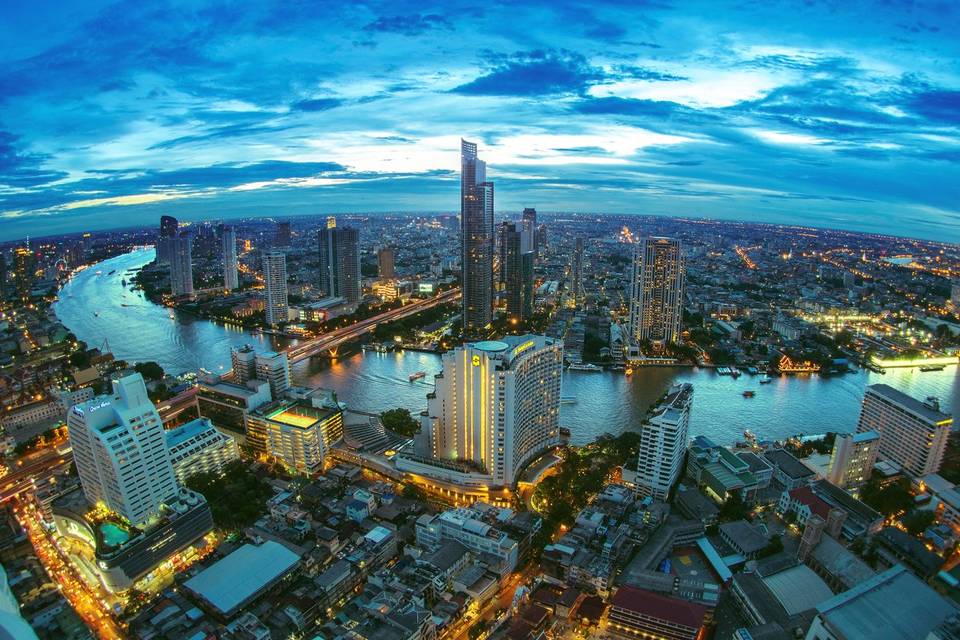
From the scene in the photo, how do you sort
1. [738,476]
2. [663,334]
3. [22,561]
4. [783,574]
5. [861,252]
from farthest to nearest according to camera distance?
1. [861,252]
2. [663,334]
3. [738,476]
4. [22,561]
5. [783,574]

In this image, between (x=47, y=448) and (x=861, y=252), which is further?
(x=861, y=252)

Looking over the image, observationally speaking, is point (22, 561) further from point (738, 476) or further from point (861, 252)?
point (861, 252)

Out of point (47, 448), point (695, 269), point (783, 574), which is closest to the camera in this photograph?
point (783, 574)

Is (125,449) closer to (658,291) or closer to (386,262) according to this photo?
(658,291)

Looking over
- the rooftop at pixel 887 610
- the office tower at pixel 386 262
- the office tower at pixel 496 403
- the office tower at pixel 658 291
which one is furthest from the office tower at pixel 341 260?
the rooftop at pixel 887 610

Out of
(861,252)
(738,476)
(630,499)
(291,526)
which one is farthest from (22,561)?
(861,252)

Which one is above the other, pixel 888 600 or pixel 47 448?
pixel 888 600

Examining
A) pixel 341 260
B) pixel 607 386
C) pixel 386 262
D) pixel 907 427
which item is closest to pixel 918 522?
pixel 907 427

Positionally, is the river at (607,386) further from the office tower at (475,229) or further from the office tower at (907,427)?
the office tower at (475,229)
